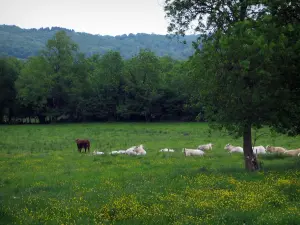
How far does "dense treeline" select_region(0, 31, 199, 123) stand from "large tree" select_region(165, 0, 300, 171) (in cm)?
5988

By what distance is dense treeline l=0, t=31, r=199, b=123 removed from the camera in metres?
80.4

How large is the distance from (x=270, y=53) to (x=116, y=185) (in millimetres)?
8487

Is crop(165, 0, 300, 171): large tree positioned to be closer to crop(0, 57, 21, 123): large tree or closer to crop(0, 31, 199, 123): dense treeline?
crop(0, 31, 199, 123): dense treeline

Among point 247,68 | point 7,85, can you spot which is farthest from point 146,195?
point 7,85

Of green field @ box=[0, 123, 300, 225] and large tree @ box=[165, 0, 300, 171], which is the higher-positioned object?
large tree @ box=[165, 0, 300, 171]

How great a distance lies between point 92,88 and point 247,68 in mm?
73085

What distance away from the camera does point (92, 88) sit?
85.9 meters

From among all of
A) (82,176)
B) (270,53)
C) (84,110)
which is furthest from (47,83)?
(270,53)

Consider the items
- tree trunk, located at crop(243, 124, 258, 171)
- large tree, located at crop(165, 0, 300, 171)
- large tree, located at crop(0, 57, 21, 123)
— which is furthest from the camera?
large tree, located at crop(0, 57, 21, 123)

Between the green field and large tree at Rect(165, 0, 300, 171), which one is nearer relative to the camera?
the green field

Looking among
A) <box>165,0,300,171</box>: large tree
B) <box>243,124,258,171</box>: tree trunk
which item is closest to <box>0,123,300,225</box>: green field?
<box>243,124,258,171</box>: tree trunk

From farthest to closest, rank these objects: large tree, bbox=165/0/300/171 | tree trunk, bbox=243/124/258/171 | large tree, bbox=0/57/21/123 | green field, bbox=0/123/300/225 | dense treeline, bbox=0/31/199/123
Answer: large tree, bbox=0/57/21/123 → dense treeline, bbox=0/31/199/123 → tree trunk, bbox=243/124/258/171 → large tree, bbox=165/0/300/171 → green field, bbox=0/123/300/225

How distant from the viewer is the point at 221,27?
18.4 meters

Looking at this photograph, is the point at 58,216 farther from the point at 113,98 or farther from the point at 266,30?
the point at 113,98
